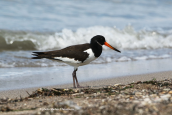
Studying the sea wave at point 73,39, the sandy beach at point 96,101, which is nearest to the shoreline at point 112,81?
the sandy beach at point 96,101

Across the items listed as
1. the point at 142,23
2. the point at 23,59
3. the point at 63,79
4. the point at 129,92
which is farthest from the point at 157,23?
the point at 129,92

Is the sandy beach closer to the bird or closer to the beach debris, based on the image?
the beach debris

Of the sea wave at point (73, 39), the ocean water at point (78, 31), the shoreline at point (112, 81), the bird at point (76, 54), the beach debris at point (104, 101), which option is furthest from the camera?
the sea wave at point (73, 39)

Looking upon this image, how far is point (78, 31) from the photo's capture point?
13.8m

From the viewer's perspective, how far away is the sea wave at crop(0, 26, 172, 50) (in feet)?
38.4

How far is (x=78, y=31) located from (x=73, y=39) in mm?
977

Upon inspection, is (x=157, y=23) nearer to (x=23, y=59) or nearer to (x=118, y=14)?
(x=118, y=14)

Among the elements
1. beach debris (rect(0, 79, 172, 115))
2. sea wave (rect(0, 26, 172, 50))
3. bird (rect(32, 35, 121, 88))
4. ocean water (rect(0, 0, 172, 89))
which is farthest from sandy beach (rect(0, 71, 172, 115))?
sea wave (rect(0, 26, 172, 50))

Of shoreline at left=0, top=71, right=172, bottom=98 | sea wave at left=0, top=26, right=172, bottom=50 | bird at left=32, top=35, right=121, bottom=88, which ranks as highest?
sea wave at left=0, top=26, right=172, bottom=50

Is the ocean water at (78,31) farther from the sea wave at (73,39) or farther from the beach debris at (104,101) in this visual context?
the beach debris at (104,101)

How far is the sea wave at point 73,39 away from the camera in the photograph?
11712mm

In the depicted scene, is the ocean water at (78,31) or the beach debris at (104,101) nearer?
the beach debris at (104,101)

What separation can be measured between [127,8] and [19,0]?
8093mm

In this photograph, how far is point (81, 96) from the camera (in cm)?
457
